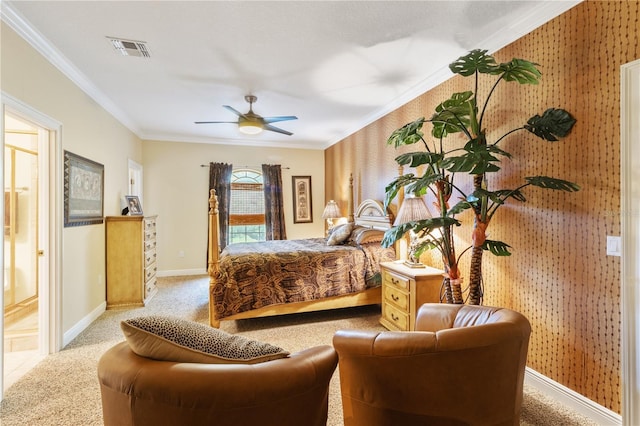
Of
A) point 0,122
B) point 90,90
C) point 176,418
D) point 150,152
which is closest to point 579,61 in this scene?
point 176,418

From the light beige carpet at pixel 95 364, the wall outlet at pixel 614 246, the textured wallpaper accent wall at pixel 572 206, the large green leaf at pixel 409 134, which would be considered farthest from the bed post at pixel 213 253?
the wall outlet at pixel 614 246

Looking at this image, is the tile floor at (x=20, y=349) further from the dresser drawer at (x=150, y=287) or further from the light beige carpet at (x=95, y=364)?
the dresser drawer at (x=150, y=287)

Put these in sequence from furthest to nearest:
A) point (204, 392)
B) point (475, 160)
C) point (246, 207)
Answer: point (246, 207)
point (475, 160)
point (204, 392)

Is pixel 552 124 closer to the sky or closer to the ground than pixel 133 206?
closer to the sky

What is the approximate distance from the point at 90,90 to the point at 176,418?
12.9 feet

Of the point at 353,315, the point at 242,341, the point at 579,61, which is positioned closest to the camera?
the point at 242,341

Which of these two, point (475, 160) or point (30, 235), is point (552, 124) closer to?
point (475, 160)

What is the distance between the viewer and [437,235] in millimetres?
3238

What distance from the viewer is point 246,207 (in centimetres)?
625

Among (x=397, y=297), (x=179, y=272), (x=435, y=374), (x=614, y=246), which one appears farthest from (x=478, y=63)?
(x=179, y=272)

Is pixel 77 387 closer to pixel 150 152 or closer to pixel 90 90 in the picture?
pixel 90 90

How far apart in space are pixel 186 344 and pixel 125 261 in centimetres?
374

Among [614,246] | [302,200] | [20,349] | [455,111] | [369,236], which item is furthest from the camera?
[302,200]

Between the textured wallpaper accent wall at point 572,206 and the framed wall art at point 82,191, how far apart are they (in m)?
4.05
